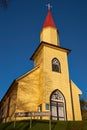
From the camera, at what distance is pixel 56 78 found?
24.1 metres

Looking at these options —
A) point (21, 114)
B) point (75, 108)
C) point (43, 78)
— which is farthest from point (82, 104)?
point (21, 114)

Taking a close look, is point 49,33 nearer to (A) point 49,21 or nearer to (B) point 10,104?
(A) point 49,21

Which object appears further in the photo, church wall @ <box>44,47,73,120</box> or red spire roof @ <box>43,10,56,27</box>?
red spire roof @ <box>43,10,56,27</box>

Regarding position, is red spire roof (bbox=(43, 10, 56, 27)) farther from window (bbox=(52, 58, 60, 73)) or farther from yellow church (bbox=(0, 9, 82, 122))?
window (bbox=(52, 58, 60, 73))

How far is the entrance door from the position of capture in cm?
2195

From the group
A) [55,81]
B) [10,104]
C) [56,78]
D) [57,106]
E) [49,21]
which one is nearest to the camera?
[57,106]

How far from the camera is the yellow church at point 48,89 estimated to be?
2192 centimetres

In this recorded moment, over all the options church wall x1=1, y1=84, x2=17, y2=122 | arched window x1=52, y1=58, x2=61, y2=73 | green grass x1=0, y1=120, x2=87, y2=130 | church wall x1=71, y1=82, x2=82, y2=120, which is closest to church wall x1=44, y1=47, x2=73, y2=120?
arched window x1=52, y1=58, x2=61, y2=73

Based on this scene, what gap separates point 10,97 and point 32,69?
4.84 meters

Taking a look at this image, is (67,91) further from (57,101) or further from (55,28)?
(55,28)

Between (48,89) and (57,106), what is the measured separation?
7.19ft

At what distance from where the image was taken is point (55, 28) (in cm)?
2923

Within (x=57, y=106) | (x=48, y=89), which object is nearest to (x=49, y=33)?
(x=48, y=89)

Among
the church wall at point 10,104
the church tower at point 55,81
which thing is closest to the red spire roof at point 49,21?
the church tower at point 55,81
